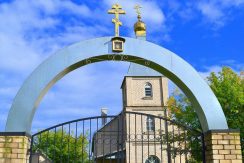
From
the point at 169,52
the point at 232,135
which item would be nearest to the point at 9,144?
the point at 169,52

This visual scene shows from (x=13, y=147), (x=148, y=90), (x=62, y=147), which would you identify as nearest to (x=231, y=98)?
(x=62, y=147)

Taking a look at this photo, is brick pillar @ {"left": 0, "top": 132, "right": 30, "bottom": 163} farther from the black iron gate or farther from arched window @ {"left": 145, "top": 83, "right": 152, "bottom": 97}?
arched window @ {"left": 145, "top": 83, "right": 152, "bottom": 97}

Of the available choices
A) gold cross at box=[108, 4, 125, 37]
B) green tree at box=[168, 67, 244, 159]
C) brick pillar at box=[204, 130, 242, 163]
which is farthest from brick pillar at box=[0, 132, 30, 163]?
green tree at box=[168, 67, 244, 159]

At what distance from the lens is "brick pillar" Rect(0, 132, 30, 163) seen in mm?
6277

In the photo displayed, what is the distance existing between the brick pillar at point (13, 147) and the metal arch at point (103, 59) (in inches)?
7.0

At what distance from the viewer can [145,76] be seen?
33.5 m

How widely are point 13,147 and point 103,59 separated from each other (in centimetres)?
245

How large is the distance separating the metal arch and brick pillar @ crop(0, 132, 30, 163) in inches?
7.0

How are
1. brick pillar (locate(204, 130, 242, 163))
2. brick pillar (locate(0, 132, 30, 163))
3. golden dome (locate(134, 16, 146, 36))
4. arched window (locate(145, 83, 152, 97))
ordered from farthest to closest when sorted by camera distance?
arched window (locate(145, 83, 152, 97))
golden dome (locate(134, 16, 146, 36))
brick pillar (locate(204, 130, 242, 163))
brick pillar (locate(0, 132, 30, 163))

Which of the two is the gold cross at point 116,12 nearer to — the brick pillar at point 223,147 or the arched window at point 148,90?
the brick pillar at point 223,147

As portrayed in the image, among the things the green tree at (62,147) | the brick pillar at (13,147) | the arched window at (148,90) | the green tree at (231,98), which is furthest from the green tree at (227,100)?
the arched window at (148,90)

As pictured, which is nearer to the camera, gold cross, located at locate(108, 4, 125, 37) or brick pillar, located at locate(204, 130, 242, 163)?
brick pillar, located at locate(204, 130, 242, 163)

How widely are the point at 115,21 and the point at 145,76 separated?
87.0 ft

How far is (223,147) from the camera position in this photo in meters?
6.60
